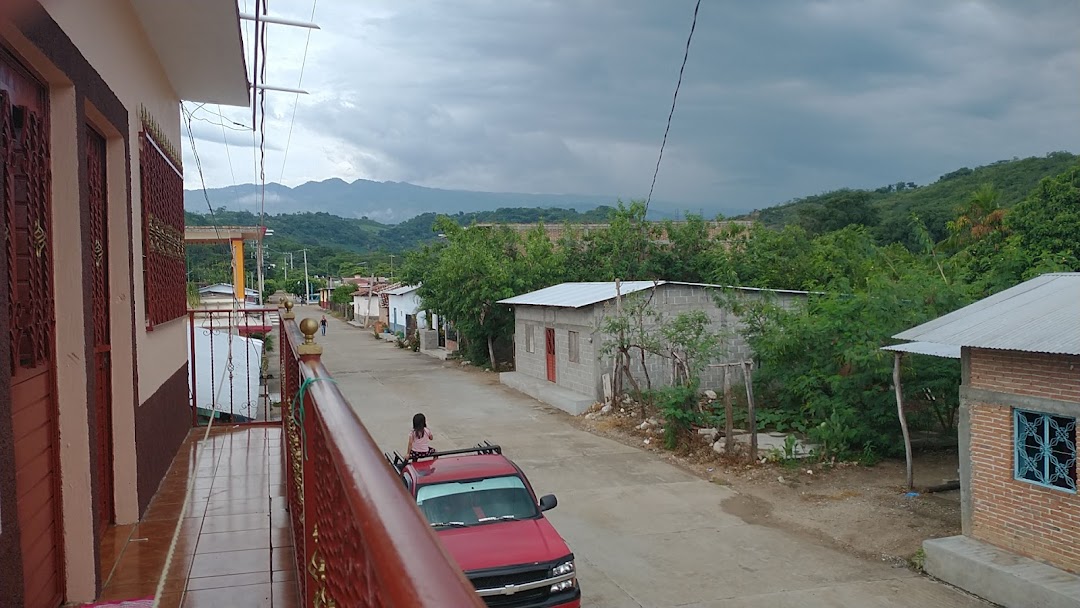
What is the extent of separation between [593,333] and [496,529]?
38.2ft

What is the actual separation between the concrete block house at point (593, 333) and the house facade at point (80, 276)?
492 inches

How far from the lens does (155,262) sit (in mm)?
6996

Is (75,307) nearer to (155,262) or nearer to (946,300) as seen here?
(155,262)

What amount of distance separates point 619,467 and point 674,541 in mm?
3880

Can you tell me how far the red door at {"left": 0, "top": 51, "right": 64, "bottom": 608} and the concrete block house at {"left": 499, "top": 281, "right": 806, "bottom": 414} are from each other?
48.1ft

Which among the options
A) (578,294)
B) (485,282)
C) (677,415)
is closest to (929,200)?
(485,282)

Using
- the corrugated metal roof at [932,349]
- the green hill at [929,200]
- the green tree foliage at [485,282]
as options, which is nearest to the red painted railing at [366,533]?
the corrugated metal roof at [932,349]

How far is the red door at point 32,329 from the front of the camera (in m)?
3.35

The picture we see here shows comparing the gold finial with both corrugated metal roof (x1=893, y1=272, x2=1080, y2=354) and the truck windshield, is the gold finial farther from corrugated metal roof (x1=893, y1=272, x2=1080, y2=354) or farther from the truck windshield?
corrugated metal roof (x1=893, y1=272, x2=1080, y2=354)

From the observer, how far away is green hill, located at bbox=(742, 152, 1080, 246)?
40281mm

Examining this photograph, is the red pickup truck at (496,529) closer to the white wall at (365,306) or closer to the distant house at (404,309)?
the distant house at (404,309)

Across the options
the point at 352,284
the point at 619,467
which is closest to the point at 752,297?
the point at 619,467

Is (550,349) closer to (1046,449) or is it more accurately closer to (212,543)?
(1046,449)

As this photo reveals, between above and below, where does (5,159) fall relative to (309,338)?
above
